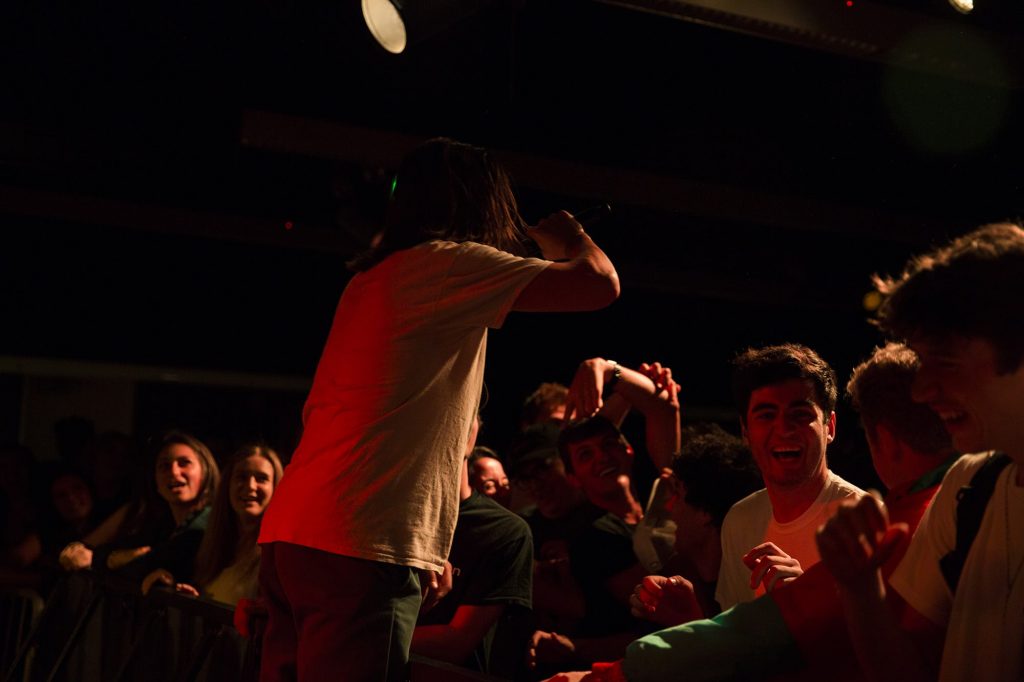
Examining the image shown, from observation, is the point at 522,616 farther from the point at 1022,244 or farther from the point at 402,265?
the point at 1022,244

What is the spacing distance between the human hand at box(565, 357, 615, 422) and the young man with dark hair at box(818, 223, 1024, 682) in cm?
99

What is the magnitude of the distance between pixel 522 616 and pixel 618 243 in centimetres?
583

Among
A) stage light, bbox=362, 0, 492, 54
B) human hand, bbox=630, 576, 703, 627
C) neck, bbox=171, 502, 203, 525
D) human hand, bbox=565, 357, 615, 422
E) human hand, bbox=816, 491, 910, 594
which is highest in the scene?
stage light, bbox=362, 0, 492, 54

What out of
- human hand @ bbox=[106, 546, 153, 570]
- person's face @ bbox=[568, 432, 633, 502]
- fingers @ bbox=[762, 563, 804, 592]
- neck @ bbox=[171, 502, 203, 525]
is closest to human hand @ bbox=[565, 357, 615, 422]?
fingers @ bbox=[762, 563, 804, 592]

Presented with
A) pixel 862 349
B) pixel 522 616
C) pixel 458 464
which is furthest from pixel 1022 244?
pixel 862 349

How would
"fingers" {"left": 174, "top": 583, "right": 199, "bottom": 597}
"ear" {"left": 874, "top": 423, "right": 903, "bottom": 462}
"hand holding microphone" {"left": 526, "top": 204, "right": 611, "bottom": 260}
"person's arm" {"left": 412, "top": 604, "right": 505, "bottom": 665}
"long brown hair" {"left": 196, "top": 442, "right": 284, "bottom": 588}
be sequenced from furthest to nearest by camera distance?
"long brown hair" {"left": 196, "top": 442, "right": 284, "bottom": 588} < "fingers" {"left": 174, "top": 583, "right": 199, "bottom": 597} < "person's arm" {"left": 412, "top": 604, "right": 505, "bottom": 665} < "hand holding microphone" {"left": 526, "top": 204, "right": 611, "bottom": 260} < "ear" {"left": 874, "top": 423, "right": 903, "bottom": 462}

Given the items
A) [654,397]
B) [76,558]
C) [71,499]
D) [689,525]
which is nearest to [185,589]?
[76,558]

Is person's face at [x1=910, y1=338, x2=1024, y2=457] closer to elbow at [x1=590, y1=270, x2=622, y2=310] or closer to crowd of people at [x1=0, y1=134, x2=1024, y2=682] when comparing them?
crowd of people at [x1=0, y1=134, x2=1024, y2=682]

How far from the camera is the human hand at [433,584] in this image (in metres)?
1.99

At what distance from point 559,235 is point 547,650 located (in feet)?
4.22

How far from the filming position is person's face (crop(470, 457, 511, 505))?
13.1ft

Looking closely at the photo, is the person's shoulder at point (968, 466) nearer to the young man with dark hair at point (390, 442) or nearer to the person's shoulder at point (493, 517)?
the young man with dark hair at point (390, 442)

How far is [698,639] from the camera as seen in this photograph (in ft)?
4.63

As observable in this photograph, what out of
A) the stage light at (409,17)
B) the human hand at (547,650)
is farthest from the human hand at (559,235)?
the stage light at (409,17)
